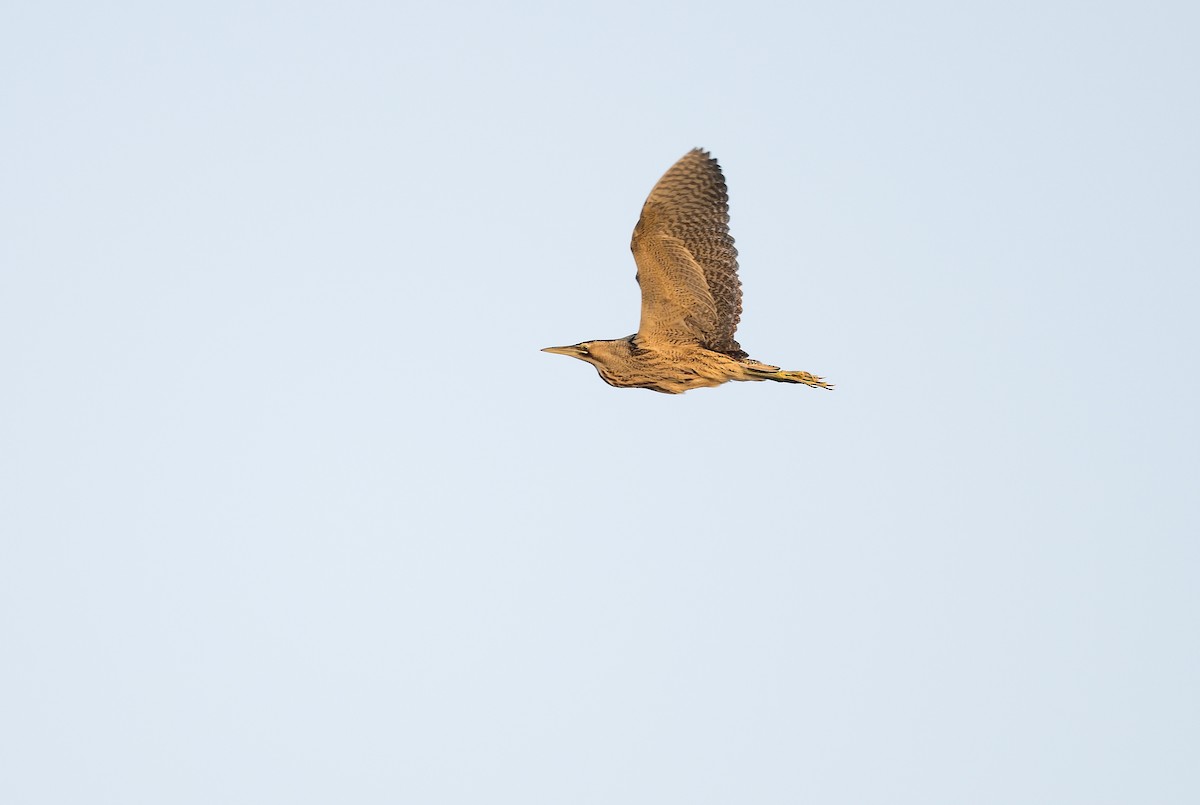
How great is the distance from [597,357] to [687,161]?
2.19 m

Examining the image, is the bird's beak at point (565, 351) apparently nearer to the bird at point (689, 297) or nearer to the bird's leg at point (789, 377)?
the bird at point (689, 297)

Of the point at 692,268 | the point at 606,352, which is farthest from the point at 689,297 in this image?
the point at 606,352

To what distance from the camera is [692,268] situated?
2503 centimetres

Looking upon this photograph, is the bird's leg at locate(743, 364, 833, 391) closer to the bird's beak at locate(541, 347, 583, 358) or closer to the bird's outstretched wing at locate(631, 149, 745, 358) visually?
the bird's outstretched wing at locate(631, 149, 745, 358)

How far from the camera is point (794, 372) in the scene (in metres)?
→ 24.9

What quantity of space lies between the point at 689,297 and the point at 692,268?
0.30 meters

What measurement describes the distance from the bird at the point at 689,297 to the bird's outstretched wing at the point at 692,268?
10mm

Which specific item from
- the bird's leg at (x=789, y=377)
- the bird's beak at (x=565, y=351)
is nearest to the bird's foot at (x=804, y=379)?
the bird's leg at (x=789, y=377)

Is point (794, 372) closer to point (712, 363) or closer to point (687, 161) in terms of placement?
point (712, 363)

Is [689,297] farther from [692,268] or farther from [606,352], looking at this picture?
[606,352]

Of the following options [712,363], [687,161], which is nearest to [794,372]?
[712,363]

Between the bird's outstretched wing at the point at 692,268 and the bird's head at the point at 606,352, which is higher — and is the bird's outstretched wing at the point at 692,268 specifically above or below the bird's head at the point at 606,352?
above

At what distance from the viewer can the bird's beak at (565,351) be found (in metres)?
25.5

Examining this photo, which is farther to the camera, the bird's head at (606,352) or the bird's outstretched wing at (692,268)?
the bird's head at (606,352)
